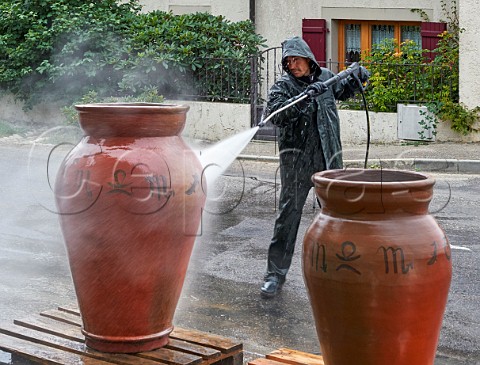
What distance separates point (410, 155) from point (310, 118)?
7.01 m

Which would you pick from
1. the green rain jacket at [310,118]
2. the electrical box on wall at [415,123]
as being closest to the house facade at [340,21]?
the electrical box on wall at [415,123]

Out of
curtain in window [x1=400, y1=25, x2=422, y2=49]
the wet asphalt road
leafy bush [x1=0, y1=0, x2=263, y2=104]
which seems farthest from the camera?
curtain in window [x1=400, y1=25, x2=422, y2=49]

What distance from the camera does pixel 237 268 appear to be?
7.55 metres

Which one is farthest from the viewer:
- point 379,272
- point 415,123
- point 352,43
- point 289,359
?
point 352,43

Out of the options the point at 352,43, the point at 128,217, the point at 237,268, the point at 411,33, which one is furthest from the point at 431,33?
the point at 128,217

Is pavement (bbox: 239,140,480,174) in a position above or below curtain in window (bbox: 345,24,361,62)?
below

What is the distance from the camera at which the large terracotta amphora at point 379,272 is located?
13.0 feet

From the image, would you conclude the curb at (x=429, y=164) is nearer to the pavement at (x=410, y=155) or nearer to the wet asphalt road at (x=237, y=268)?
the pavement at (x=410, y=155)

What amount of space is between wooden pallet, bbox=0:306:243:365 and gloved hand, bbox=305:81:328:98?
1.86m

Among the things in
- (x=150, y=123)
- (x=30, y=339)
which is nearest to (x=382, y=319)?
(x=150, y=123)

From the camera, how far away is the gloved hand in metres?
6.11

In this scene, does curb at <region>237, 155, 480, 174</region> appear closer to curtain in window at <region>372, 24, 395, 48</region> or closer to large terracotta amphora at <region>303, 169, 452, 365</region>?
curtain in window at <region>372, 24, 395, 48</region>

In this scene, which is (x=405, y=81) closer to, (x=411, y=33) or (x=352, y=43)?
(x=411, y=33)

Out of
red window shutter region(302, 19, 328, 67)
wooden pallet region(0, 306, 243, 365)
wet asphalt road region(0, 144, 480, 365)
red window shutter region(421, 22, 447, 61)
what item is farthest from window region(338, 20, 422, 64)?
wooden pallet region(0, 306, 243, 365)
